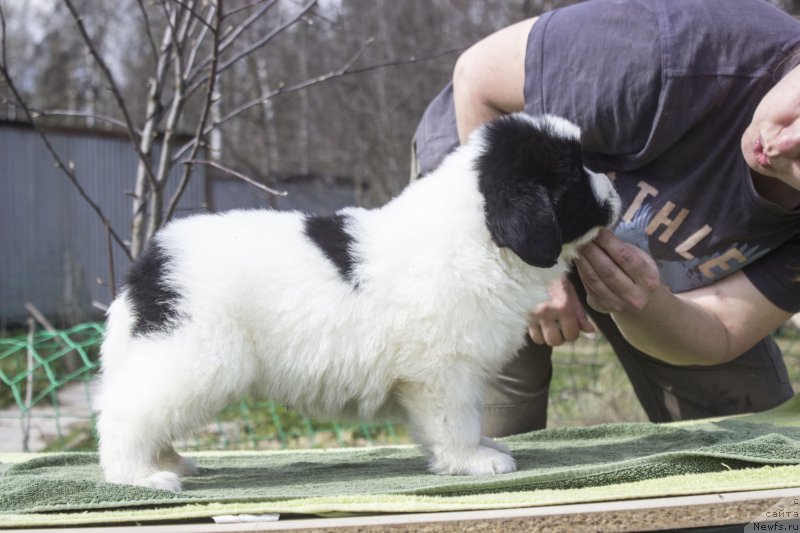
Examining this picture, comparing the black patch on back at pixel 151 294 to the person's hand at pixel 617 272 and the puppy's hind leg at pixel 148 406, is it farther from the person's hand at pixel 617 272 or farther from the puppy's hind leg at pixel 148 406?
the person's hand at pixel 617 272

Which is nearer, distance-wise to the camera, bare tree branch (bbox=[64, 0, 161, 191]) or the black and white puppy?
the black and white puppy

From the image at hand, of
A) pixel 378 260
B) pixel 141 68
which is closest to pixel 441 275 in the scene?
pixel 378 260

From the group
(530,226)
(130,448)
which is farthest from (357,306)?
(130,448)

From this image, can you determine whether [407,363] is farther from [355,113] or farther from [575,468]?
[355,113]

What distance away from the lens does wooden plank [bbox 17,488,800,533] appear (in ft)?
6.81

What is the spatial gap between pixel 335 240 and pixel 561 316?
145 cm

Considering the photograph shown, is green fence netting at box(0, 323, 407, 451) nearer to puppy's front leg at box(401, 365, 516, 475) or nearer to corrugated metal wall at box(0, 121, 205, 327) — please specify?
puppy's front leg at box(401, 365, 516, 475)

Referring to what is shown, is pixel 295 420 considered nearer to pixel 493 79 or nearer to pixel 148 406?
pixel 493 79

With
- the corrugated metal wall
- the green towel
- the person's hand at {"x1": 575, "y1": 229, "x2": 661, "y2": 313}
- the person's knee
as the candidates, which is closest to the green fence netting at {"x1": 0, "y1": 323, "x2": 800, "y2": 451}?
the person's knee

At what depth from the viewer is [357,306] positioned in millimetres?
2498

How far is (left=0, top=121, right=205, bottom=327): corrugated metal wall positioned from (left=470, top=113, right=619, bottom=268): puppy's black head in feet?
32.0

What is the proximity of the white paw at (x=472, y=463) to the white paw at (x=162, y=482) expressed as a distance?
0.80 m

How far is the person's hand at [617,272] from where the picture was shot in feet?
9.68

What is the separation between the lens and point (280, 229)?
2600mm
